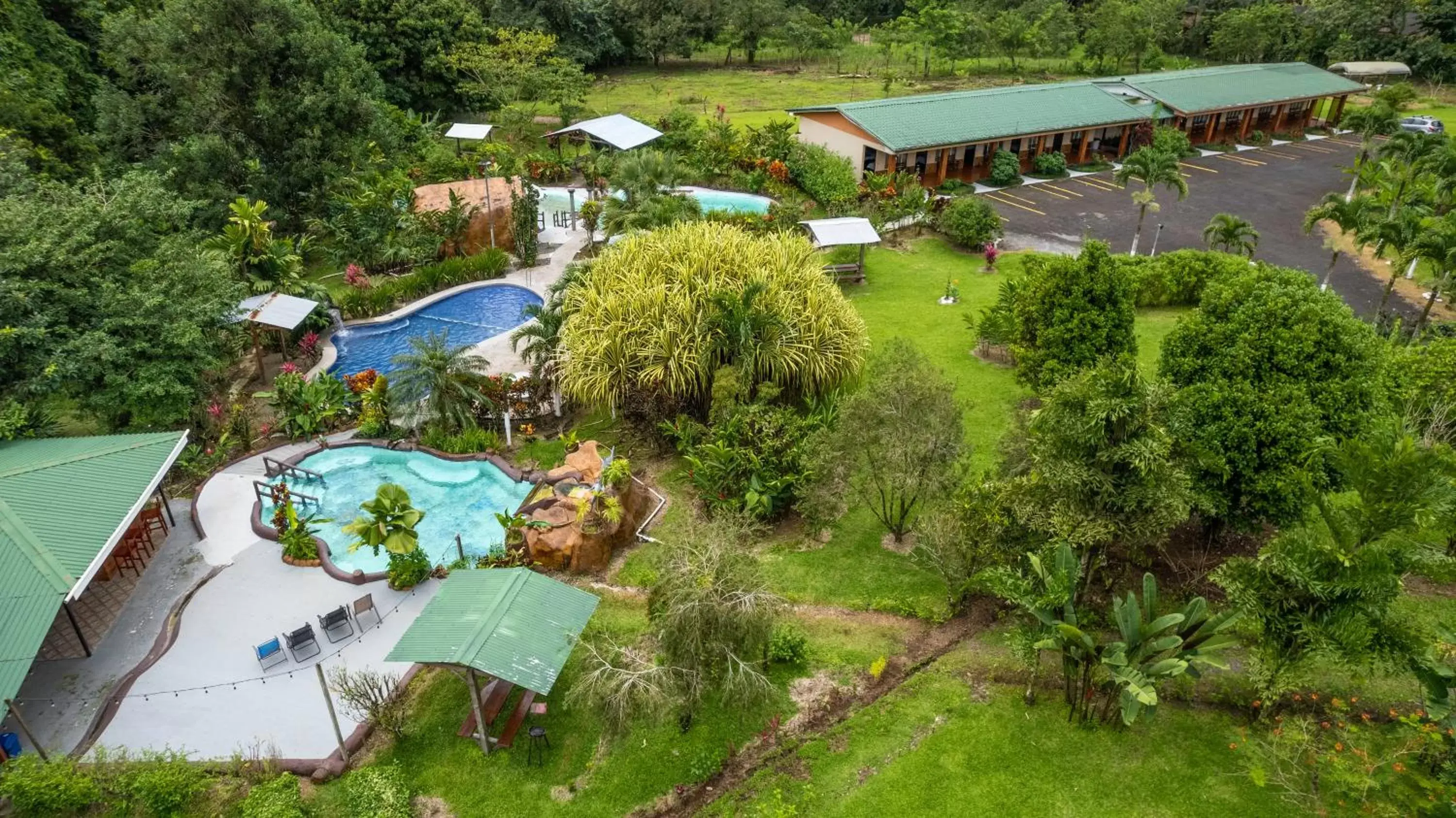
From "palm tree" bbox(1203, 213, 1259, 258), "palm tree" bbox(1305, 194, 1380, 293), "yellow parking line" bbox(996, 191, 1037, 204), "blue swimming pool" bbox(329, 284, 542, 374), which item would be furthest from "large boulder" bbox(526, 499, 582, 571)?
"yellow parking line" bbox(996, 191, 1037, 204)

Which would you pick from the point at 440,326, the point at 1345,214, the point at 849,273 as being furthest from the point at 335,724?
the point at 1345,214

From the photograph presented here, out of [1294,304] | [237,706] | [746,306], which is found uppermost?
[1294,304]

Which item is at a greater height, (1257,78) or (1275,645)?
(1257,78)

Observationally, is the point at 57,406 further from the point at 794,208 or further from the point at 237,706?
the point at 794,208

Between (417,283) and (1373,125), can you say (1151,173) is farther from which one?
(417,283)

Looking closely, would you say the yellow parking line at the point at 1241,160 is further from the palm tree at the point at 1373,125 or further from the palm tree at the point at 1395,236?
the palm tree at the point at 1395,236

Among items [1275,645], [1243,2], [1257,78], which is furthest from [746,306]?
[1243,2]

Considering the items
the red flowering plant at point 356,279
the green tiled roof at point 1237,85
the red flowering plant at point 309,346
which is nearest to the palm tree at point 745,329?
the red flowering plant at point 309,346
